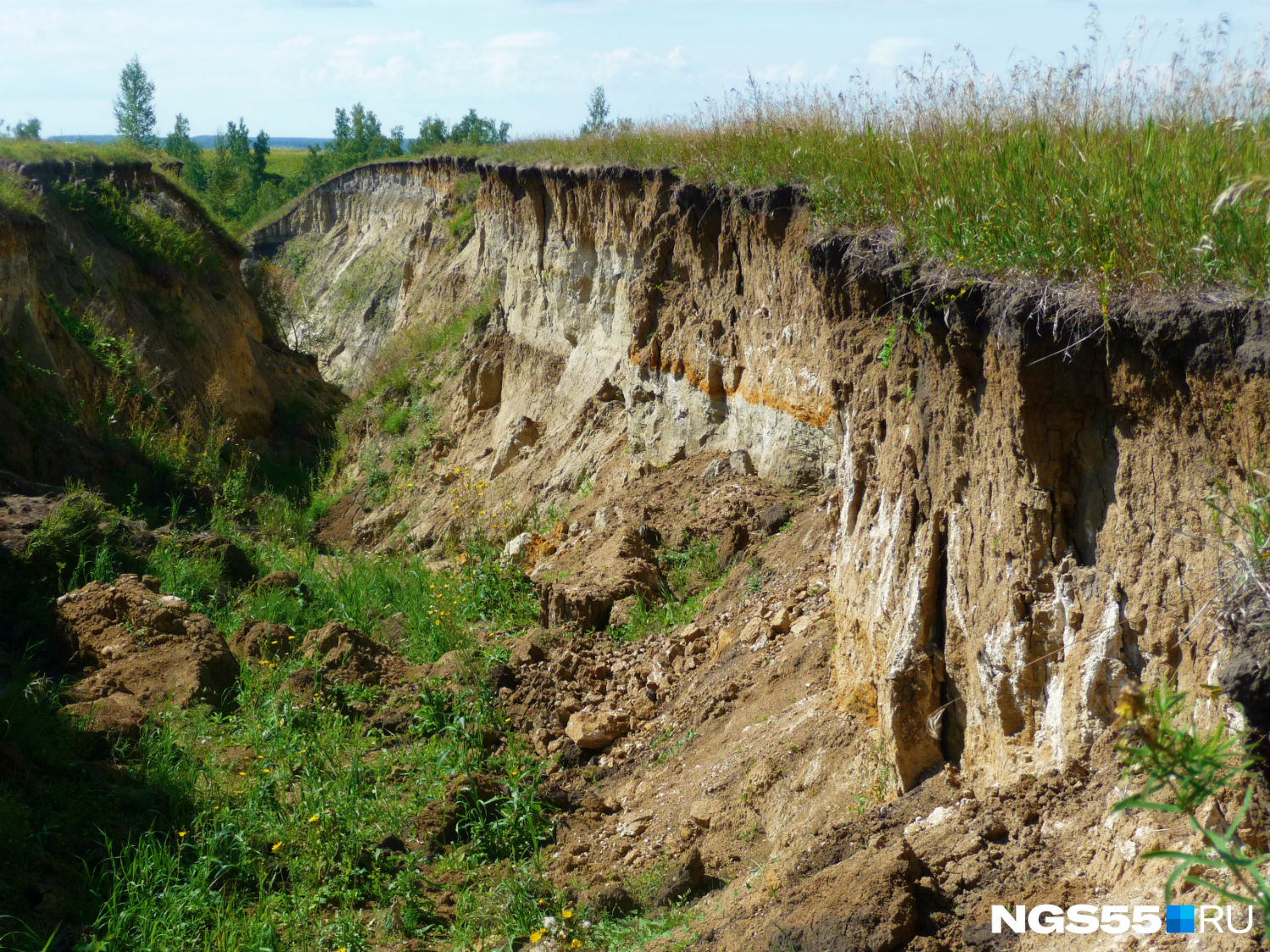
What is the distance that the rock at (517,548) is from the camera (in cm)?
1096

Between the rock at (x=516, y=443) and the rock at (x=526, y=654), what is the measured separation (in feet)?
20.4

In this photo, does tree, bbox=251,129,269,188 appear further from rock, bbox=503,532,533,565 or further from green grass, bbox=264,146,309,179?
rock, bbox=503,532,533,565

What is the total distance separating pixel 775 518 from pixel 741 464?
1.26m

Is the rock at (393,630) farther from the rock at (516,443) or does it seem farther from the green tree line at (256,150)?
the green tree line at (256,150)

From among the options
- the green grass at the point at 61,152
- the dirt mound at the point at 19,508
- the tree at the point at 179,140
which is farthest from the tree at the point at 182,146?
the dirt mound at the point at 19,508

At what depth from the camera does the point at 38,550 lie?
8.40 m

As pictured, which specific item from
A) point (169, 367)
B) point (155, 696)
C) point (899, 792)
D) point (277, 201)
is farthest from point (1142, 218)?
point (277, 201)

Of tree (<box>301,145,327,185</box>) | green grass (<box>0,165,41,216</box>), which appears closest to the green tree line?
tree (<box>301,145,327,185</box>)

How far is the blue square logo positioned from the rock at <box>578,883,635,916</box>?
265cm

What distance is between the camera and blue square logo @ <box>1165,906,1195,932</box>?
253 cm

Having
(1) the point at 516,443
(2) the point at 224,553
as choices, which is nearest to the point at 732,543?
(2) the point at 224,553

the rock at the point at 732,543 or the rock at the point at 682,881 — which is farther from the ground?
the rock at the point at 732,543

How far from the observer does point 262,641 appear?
26.3 feet

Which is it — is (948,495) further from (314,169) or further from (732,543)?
(314,169)
